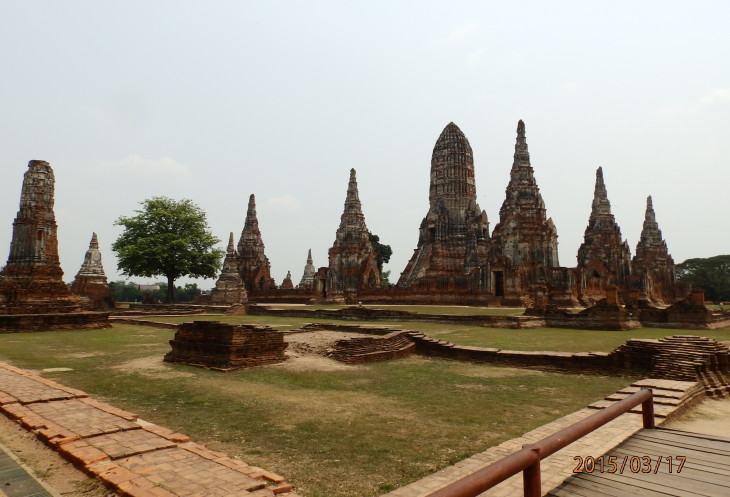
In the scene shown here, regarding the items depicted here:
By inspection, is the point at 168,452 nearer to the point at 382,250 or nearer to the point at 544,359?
the point at 544,359

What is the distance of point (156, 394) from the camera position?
21.2 feet

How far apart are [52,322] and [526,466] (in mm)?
17772

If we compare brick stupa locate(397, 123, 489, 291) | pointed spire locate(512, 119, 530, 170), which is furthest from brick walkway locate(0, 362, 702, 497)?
brick stupa locate(397, 123, 489, 291)

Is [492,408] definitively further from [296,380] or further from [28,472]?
[28,472]

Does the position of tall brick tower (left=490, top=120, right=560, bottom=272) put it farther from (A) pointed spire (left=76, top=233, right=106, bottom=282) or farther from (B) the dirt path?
(A) pointed spire (left=76, top=233, right=106, bottom=282)

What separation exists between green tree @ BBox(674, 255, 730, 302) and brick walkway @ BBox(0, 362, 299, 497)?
58.6 meters

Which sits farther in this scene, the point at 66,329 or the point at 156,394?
the point at 66,329

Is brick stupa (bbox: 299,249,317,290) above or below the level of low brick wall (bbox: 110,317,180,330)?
above

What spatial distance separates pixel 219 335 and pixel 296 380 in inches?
87.2

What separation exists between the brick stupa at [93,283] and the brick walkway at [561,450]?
32.3 metres

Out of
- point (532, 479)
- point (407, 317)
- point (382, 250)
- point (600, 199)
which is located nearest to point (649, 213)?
point (600, 199)

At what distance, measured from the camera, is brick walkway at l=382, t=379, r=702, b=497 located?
3.40 m

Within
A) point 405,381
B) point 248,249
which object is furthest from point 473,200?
point 405,381
